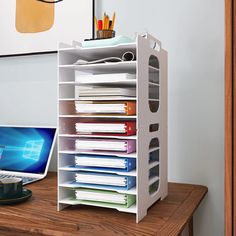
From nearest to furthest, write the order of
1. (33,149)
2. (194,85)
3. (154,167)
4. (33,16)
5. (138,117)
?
(138,117) → (154,167) → (194,85) → (33,149) → (33,16)

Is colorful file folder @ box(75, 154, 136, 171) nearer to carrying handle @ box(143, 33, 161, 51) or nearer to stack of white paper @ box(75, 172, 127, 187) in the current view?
stack of white paper @ box(75, 172, 127, 187)

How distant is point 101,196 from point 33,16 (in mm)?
1016

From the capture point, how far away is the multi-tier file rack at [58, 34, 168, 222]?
882 millimetres

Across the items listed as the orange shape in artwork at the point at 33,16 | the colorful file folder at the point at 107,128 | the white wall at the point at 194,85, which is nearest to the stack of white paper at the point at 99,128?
the colorful file folder at the point at 107,128

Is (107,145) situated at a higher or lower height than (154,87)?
lower

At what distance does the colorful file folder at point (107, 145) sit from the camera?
90cm

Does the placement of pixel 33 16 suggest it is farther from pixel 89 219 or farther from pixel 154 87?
pixel 89 219

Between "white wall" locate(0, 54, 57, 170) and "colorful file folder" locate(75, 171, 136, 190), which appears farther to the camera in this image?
"white wall" locate(0, 54, 57, 170)

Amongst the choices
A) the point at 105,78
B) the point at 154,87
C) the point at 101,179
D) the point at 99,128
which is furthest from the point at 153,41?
the point at 101,179

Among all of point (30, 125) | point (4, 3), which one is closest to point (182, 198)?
point (30, 125)

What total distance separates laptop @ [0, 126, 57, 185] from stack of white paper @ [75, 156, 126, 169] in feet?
1.60

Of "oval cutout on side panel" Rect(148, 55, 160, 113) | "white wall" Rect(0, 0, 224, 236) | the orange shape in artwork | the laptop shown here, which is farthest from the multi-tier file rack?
the orange shape in artwork

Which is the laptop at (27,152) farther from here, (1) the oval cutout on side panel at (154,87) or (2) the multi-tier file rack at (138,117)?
(1) the oval cutout on side panel at (154,87)

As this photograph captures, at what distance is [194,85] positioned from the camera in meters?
1.28
